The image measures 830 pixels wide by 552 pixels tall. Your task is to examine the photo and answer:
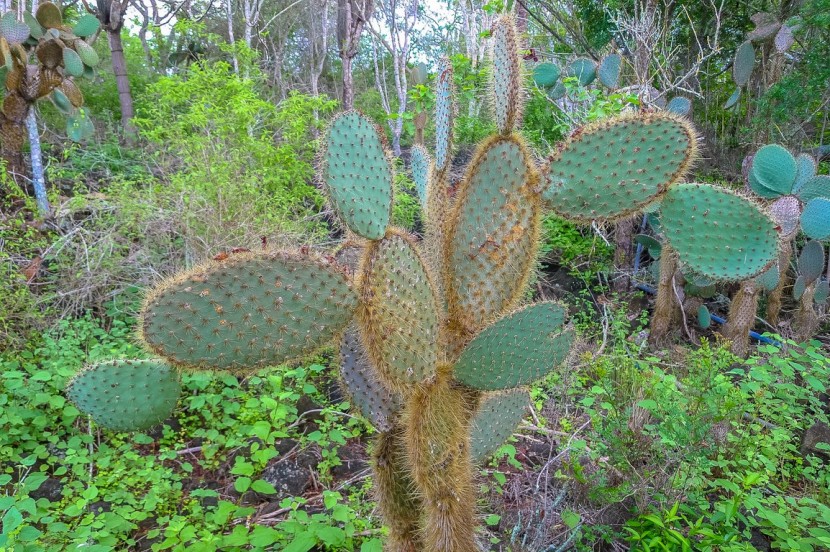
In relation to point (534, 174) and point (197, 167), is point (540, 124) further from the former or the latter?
point (534, 174)

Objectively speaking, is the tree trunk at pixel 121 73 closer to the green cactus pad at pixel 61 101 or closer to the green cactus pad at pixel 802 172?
the green cactus pad at pixel 61 101

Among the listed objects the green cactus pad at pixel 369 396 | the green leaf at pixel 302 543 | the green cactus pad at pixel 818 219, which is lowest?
the green leaf at pixel 302 543

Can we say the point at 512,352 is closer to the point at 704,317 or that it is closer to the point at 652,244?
the point at 704,317

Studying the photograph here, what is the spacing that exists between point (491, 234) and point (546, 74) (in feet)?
13.0

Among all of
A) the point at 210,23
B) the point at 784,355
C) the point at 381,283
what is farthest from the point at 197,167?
the point at 210,23

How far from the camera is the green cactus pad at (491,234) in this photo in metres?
1.31

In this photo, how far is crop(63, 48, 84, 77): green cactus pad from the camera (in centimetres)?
520

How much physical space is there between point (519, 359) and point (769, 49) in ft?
18.0

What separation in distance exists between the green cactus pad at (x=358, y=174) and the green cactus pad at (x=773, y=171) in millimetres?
3329

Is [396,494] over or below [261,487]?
over

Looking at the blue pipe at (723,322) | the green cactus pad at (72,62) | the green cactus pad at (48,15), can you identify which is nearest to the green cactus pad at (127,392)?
the blue pipe at (723,322)

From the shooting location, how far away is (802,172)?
11.7 ft

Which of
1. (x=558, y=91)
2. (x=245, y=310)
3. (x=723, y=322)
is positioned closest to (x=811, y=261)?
(x=723, y=322)

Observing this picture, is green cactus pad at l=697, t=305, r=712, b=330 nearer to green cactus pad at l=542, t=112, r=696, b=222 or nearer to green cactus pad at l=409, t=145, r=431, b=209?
green cactus pad at l=542, t=112, r=696, b=222
